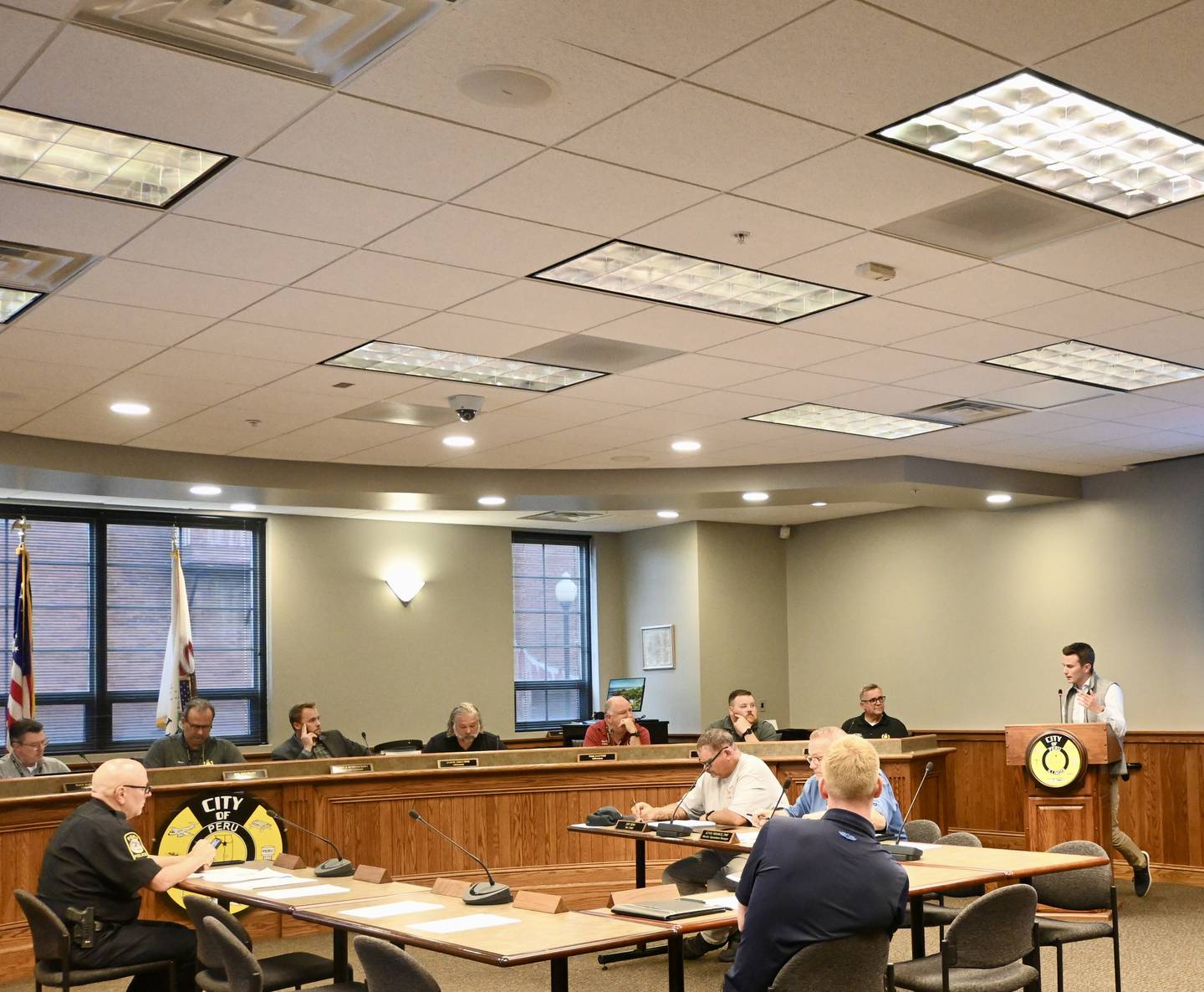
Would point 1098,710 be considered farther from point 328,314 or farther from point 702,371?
point 328,314

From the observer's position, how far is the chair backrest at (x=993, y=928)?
14.5 ft

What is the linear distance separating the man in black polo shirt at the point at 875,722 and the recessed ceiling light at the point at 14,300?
6733 millimetres

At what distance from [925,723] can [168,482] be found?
22.7ft

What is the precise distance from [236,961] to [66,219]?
2487 mm

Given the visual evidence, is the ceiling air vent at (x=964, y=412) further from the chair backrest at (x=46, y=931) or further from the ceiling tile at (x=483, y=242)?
the chair backrest at (x=46, y=931)

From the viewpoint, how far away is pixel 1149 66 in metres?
3.52

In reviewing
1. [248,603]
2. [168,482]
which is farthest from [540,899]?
[248,603]

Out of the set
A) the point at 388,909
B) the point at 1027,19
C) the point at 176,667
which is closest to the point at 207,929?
the point at 388,909

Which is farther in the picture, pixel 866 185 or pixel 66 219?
pixel 66 219

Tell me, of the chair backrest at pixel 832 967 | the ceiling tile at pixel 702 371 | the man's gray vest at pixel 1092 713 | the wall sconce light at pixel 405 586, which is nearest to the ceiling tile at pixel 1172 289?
the ceiling tile at pixel 702 371

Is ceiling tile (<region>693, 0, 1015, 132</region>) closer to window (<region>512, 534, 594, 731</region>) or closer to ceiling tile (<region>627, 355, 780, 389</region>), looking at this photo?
ceiling tile (<region>627, 355, 780, 389</region>)

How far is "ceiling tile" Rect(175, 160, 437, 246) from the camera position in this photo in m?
4.14

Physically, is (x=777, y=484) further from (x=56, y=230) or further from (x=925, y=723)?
(x=56, y=230)

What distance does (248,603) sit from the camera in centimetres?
1170
